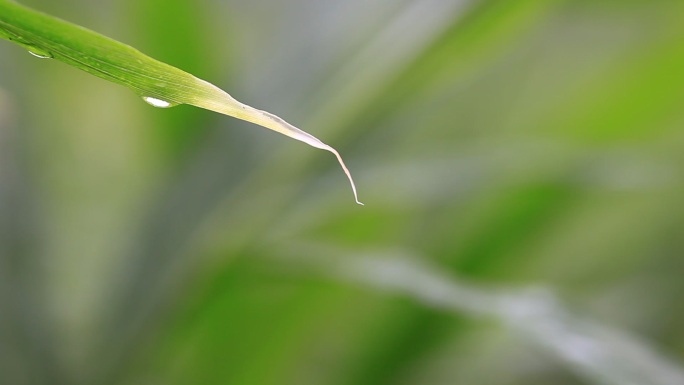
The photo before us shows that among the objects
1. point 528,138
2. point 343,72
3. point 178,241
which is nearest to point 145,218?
point 178,241

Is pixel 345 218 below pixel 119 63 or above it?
below

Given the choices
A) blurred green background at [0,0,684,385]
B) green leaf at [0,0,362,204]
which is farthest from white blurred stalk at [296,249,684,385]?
green leaf at [0,0,362,204]

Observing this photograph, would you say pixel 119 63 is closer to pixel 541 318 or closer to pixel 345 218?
pixel 541 318

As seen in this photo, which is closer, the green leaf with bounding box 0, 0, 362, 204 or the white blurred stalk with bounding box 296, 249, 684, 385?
the green leaf with bounding box 0, 0, 362, 204

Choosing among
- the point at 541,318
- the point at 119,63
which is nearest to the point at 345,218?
the point at 541,318

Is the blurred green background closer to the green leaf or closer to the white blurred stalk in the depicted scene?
the white blurred stalk
